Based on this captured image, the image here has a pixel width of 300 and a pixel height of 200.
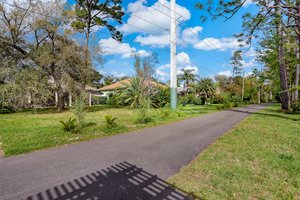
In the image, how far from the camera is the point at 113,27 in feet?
72.4

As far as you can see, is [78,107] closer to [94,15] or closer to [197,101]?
[94,15]

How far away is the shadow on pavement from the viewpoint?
303 centimetres

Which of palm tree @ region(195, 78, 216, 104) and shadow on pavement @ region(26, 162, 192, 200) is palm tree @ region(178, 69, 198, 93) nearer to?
palm tree @ region(195, 78, 216, 104)

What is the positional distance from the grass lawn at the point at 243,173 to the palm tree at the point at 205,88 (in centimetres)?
3259

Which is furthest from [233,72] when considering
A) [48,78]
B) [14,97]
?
[14,97]

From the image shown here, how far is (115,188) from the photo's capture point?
129 inches

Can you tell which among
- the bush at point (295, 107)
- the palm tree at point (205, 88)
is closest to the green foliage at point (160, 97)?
the bush at point (295, 107)

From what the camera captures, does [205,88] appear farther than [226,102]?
Yes

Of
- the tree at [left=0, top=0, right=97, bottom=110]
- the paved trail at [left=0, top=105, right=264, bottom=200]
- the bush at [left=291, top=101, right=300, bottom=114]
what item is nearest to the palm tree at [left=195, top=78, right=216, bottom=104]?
the bush at [left=291, top=101, right=300, bottom=114]

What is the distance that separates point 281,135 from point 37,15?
1816 cm

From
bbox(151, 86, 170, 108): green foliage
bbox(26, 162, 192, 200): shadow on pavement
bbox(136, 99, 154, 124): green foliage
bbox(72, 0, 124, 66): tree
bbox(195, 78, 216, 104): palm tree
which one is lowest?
bbox(26, 162, 192, 200): shadow on pavement

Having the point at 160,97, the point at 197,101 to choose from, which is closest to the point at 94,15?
the point at 160,97

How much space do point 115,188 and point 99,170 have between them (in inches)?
36.5

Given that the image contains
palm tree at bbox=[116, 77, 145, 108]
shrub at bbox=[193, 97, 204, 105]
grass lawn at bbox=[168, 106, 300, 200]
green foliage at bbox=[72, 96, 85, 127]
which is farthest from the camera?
shrub at bbox=[193, 97, 204, 105]
